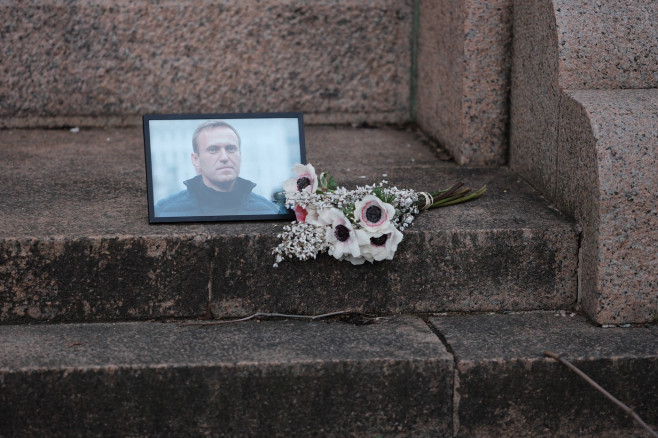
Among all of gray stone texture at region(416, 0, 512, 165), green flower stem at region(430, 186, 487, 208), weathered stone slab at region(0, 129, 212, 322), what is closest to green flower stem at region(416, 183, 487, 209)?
green flower stem at region(430, 186, 487, 208)

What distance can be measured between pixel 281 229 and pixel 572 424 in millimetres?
1106

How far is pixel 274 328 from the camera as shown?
95.7 inches

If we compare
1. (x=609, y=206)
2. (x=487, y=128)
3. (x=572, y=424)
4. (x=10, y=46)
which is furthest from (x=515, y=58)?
(x=10, y=46)

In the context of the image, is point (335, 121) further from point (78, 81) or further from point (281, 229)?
point (281, 229)

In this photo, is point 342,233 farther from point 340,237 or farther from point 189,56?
point 189,56

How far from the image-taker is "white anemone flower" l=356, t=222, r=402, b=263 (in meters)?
2.37

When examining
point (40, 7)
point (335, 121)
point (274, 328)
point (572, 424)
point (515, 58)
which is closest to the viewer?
point (572, 424)

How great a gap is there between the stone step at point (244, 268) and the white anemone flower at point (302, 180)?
14 centimetres

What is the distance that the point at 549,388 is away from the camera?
2.23m

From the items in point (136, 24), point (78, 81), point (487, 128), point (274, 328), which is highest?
point (136, 24)

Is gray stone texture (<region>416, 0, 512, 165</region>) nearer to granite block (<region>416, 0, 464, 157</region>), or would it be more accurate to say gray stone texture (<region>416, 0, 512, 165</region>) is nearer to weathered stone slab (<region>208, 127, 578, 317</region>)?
granite block (<region>416, 0, 464, 157</region>)

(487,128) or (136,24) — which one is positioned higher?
(136,24)

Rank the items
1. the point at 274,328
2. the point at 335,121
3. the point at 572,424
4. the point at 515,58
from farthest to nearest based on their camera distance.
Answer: the point at 335,121
the point at 515,58
the point at 274,328
the point at 572,424

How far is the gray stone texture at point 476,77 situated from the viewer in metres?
3.29
